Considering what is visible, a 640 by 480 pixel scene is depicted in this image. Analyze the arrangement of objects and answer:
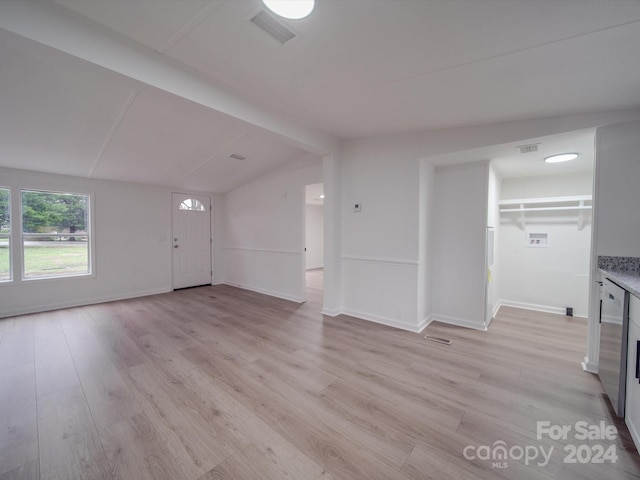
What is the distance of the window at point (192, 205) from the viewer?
6.08m

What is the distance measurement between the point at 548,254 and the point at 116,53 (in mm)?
5889

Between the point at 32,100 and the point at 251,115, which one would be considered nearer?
the point at 32,100

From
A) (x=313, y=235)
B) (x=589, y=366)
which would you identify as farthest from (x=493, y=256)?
(x=313, y=235)

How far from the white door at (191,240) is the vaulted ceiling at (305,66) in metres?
2.68

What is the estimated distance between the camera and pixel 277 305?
A: 475 centimetres

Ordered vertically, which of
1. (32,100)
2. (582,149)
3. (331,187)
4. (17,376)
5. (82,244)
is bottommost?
(17,376)

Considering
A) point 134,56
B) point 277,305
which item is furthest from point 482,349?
point 134,56

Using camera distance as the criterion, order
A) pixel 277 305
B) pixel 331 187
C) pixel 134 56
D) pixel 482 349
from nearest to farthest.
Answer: pixel 134 56 → pixel 482 349 → pixel 331 187 → pixel 277 305

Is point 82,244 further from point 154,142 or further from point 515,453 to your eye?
point 515,453

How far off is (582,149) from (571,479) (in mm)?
3228

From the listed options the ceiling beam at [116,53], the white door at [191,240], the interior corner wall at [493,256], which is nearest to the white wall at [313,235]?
the white door at [191,240]

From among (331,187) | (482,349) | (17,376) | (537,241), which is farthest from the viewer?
(537,241)

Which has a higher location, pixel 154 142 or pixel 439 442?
pixel 154 142

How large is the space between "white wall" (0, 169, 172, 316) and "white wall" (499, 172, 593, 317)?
675cm
